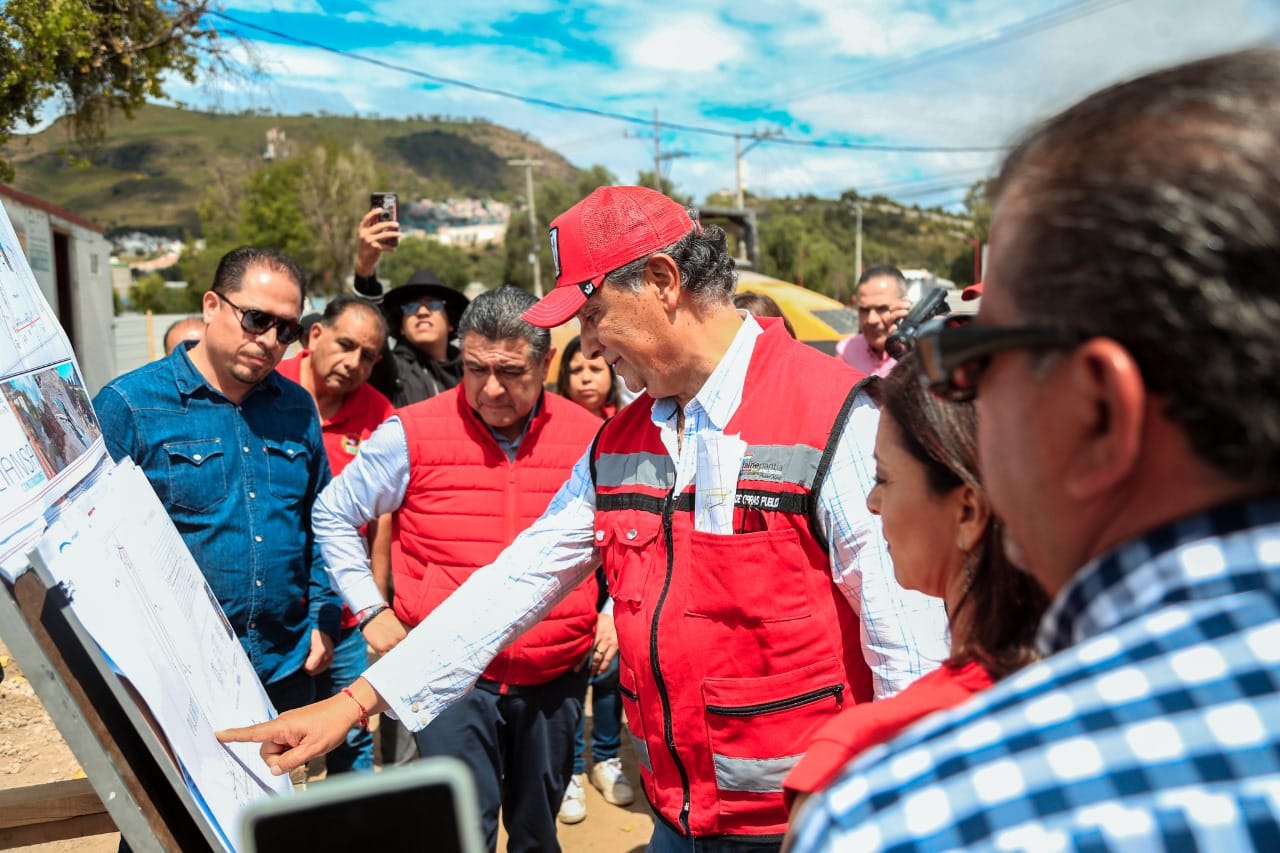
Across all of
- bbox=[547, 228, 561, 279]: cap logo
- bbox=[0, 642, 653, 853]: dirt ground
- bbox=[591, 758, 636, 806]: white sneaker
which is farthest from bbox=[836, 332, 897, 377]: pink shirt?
bbox=[547, 228, 561, 279]: cap logo

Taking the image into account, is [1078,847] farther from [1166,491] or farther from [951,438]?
[951,438]

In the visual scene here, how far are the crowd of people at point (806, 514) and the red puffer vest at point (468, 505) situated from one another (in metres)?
0.01

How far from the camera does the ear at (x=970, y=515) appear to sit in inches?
48.5

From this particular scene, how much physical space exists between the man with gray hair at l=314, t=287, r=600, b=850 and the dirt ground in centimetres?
89

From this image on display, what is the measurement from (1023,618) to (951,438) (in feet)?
0.94

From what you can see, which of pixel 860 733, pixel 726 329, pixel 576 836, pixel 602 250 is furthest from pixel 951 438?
pixel 576 836

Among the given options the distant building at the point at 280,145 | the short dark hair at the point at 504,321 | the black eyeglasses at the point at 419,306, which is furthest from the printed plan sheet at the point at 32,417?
the distant building at the point at 280,145

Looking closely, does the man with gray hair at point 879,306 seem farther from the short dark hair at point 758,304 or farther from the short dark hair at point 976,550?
the short dark hair at point 976,550

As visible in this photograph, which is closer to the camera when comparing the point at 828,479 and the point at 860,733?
the point at 860,733

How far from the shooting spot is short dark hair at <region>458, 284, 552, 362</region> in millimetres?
3189

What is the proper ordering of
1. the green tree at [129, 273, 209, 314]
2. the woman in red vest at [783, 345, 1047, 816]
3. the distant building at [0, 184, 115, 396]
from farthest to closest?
1. the green tree at [129, 273, 209, 314]
2. the distant building at [0, 184, 115, 396]
3. the woman in red vest at [783, 345, 1047, 816]

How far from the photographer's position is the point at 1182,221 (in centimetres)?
63

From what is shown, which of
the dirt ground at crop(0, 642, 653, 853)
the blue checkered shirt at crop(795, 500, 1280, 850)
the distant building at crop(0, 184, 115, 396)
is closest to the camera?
the blue checkered shirt at crop(795, 500, 1280, 850)

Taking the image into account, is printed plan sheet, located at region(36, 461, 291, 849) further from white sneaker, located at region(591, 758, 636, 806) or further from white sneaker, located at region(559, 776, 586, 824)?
white sneaker, located at region(591, 758, 636, 806)
